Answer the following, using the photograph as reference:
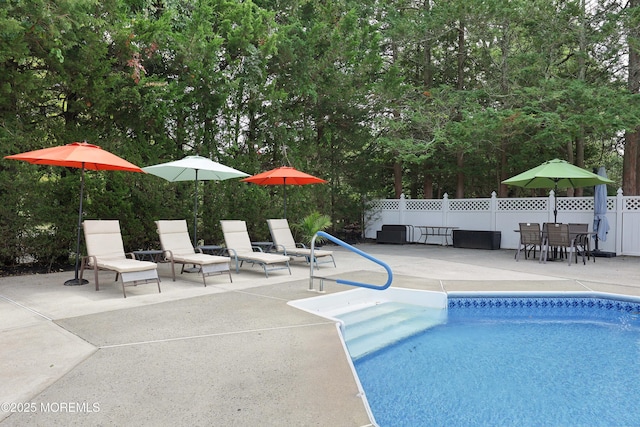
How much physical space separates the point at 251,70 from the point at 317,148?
449cm

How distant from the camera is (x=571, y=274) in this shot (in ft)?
25.8

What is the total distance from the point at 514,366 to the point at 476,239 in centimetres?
985

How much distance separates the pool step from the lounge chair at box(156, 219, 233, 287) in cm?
237

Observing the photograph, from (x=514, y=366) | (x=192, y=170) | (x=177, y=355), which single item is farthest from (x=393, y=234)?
(x=177, y=355)

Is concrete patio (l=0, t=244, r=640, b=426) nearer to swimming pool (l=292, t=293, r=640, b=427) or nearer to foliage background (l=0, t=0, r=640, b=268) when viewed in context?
swimming pool (l=292, t=293, r=640, b=427)

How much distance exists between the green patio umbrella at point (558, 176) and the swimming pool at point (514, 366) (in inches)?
169

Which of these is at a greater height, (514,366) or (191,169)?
(191,169)

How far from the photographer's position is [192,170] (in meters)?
8.36

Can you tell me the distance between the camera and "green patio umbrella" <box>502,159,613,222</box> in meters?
9.32

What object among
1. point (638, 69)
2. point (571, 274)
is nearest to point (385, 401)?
point (571, 274)

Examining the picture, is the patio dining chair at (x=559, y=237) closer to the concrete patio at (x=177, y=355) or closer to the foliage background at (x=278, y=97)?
the concrete patio at (x=177, y=355)

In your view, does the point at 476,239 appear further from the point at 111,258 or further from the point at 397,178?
the point at 111,258

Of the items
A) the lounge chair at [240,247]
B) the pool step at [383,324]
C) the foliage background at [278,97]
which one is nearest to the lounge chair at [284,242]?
the lounge chair at [240,247]

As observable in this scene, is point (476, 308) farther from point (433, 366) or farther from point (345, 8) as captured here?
point (345, 8)
